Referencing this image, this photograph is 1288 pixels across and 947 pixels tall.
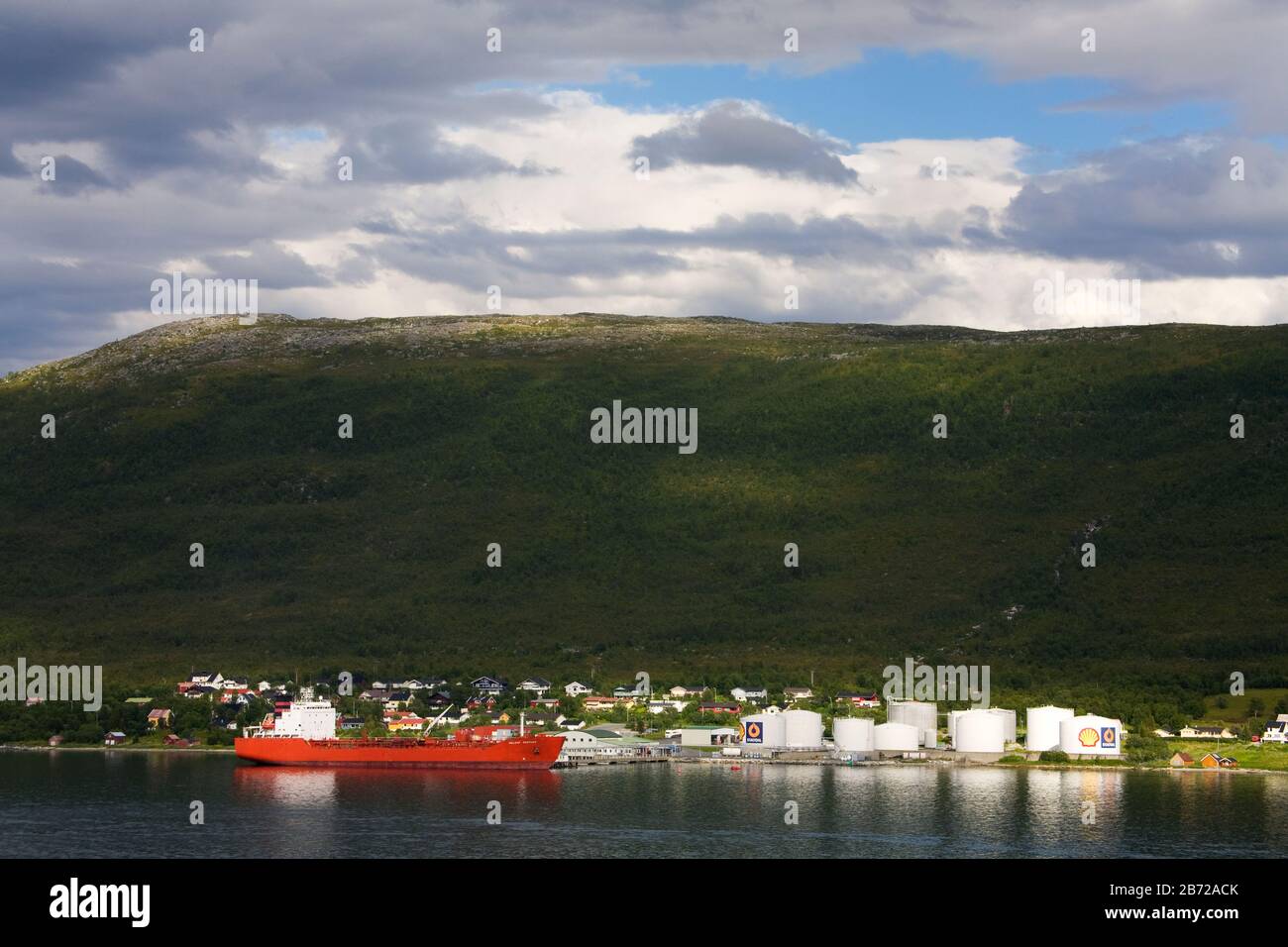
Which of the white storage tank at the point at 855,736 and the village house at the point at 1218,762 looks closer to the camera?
the village house at the point at 1218,762

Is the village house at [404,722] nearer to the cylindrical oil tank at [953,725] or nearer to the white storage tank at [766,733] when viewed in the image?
the white storage tank at [766,733]

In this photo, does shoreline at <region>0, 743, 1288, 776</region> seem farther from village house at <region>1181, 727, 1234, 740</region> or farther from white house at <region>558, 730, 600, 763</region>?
village house at <region>1181, 727, 1234, 740</region>

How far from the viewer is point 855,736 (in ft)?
518

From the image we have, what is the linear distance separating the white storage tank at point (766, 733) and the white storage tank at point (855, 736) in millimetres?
5259

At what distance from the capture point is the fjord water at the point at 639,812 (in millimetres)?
91812

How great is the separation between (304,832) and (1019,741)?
80602mm

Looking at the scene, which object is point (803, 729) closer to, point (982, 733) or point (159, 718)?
point (982, 733)

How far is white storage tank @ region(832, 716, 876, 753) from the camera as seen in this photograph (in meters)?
158

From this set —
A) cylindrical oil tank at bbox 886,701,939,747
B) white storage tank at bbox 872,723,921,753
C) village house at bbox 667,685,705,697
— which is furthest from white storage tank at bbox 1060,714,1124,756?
village house at bbox 667,685,705,697

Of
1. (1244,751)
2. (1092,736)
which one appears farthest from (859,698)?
(1244,751)

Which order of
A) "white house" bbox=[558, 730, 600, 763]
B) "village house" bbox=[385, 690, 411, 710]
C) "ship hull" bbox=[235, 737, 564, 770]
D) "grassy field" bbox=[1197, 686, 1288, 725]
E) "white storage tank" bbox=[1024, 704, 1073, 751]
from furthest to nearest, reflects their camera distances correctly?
"village house" bbox=[385, 690, 411, 710] → "grassy field" bbox=[1197, 686, 1288, 725] → "white house" bbox=[558, 730, 600, 763] → "white storage tank" bbox=[1024, 704, 1073, 751] → "ship hull" bbox=[235, 737, 564, 770]

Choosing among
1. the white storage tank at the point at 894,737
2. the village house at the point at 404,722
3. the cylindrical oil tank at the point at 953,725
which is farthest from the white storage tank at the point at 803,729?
the village house at the point at 404,722
